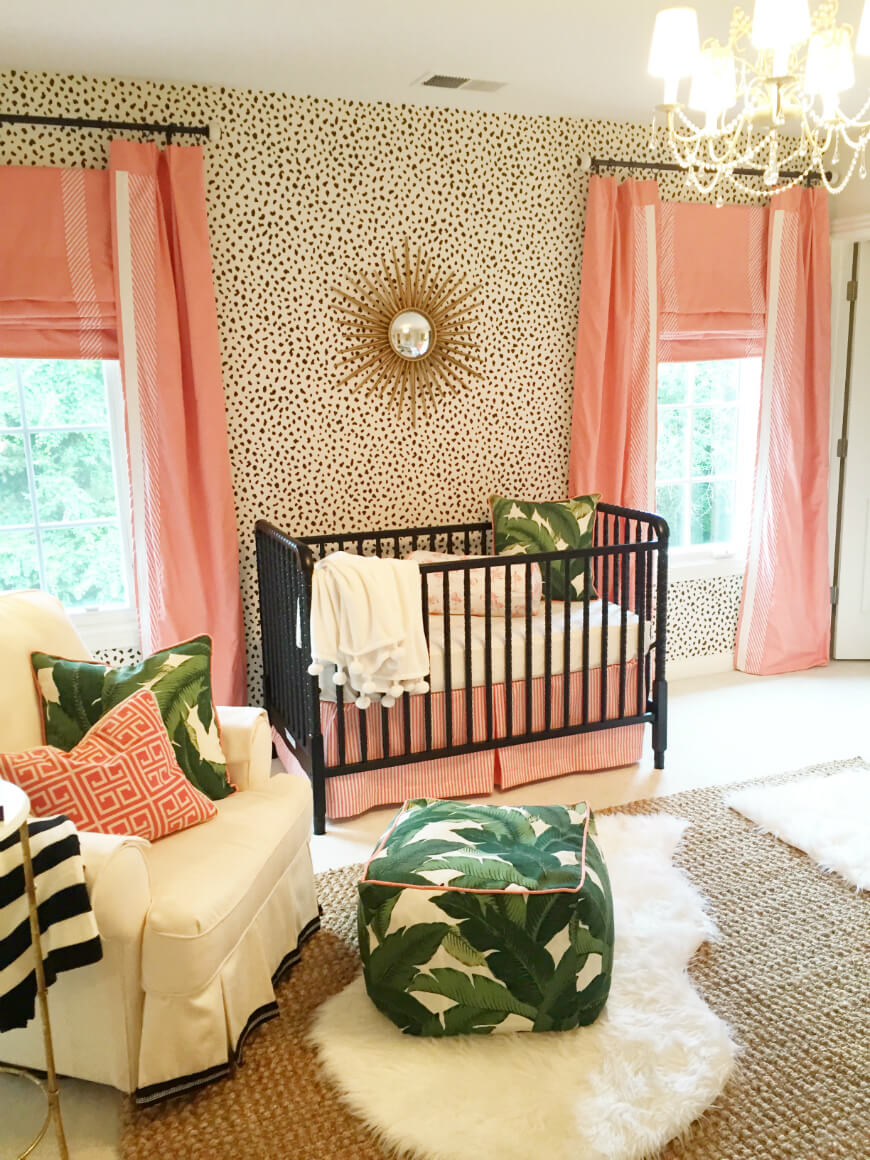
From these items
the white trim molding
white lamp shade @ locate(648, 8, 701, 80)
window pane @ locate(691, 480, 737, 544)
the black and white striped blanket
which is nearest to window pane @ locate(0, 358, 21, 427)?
the black and white striped blanket

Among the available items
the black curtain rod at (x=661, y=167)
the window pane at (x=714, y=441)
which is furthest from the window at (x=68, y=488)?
the window pane at (x=714, y=441)

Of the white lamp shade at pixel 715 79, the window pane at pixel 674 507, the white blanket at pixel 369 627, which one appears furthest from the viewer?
the window pane at pixel 674 507

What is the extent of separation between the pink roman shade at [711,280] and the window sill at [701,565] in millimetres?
896

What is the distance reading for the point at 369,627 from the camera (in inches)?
115

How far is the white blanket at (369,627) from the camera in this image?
290cm

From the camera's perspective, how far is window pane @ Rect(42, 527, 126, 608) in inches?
136

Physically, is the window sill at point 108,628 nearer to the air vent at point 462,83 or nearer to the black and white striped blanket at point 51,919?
the black and white striped blanket at point 51,919

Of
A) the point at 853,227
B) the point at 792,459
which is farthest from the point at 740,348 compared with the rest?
the point at 853,227

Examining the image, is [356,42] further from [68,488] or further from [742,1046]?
[742,1046]

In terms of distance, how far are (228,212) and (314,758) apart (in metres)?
1.89

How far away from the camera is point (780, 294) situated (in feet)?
14.2

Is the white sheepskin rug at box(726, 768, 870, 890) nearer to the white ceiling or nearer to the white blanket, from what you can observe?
the white blanket

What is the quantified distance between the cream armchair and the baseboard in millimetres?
2774

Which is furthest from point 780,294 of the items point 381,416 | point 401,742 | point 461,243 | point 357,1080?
point 357,1080
